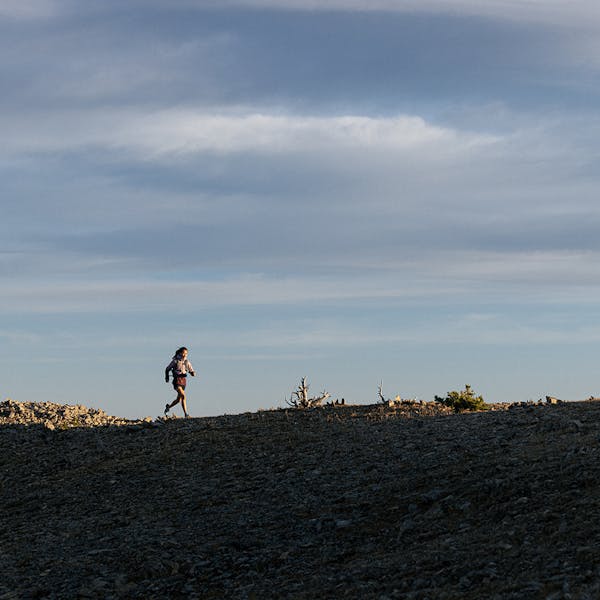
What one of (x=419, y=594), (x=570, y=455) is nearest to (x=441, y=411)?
(x=570, y=455)

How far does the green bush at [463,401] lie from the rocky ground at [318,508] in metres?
1.75

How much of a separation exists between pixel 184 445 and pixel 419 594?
1143cm

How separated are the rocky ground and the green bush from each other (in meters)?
1.75

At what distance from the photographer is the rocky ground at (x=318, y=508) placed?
12.0 meters

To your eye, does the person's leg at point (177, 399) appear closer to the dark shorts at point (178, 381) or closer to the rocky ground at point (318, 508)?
the dark shorts at point (178, 381)

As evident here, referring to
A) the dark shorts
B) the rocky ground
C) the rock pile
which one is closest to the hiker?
the dark shorts

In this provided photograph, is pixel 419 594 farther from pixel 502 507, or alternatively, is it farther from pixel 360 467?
pixel 360 467

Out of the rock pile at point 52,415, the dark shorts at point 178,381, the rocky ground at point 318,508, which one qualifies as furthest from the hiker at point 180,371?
the rocky ground at point 318,508

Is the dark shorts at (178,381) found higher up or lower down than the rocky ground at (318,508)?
higher up

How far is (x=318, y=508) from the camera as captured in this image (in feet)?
51.9

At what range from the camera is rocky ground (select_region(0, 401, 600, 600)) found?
39.4 feet

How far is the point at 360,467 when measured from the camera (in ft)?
58.3

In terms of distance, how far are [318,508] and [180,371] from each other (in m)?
11.5

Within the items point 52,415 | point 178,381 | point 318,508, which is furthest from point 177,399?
point 318,508
